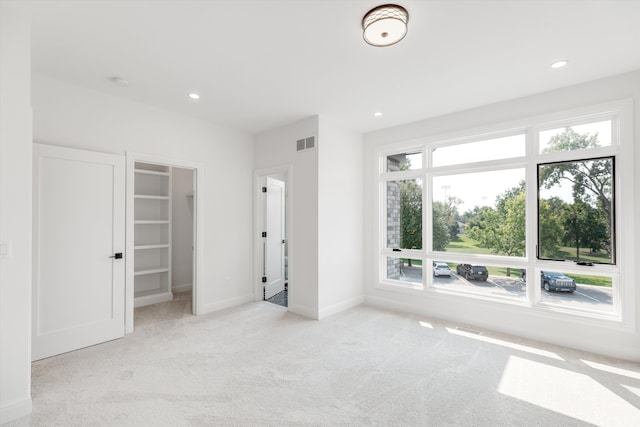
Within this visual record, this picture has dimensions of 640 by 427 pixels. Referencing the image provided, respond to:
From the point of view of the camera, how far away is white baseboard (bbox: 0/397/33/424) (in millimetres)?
1977

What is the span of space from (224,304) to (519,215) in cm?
436

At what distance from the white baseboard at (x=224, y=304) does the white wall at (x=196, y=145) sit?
0.01 meters

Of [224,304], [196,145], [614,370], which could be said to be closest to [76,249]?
[196,145]

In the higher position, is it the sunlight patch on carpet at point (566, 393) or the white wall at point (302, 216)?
the white wall at point (302, 216)

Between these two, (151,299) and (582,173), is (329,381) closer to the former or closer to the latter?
(582,173)

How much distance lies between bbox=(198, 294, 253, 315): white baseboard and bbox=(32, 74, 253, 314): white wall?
0.05 ft

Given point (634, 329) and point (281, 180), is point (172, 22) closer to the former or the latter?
point (281, 180)

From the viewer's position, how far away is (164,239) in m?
5.11

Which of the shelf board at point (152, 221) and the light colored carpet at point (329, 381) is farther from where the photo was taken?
the shelf board at point (152, 221)

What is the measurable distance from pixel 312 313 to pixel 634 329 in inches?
137

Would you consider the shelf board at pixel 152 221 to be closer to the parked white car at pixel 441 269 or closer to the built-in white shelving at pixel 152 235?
the built-in white shelving at pixel 152 235

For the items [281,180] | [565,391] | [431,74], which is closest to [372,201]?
[281,180]

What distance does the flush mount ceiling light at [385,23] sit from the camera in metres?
2.04

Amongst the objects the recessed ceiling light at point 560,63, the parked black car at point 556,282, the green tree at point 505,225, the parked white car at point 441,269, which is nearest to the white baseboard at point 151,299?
the parked white car at point 441,269
